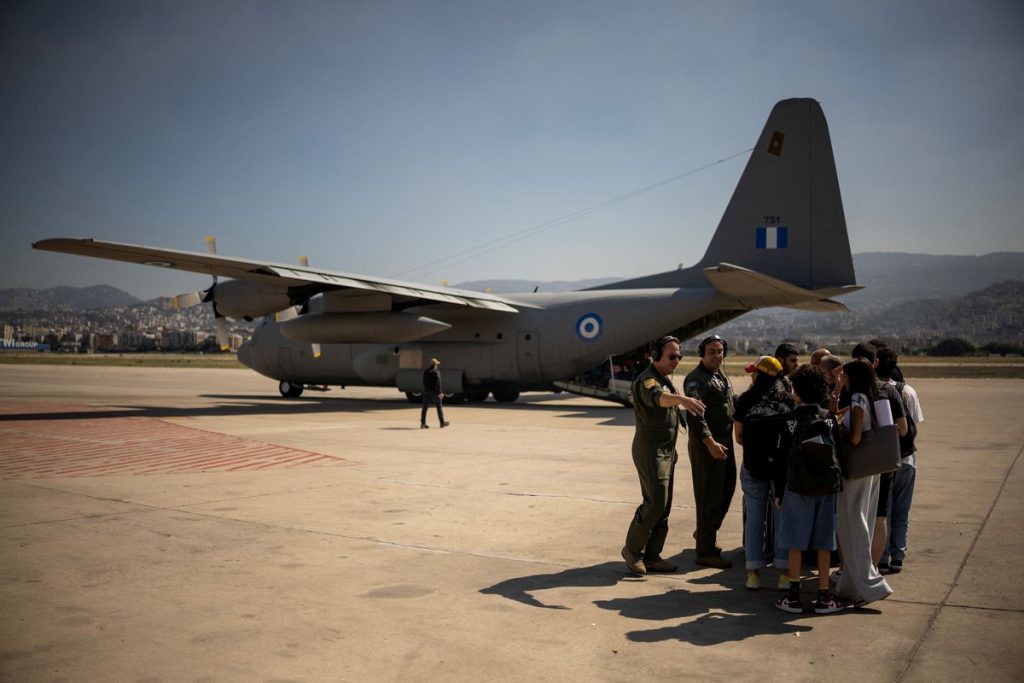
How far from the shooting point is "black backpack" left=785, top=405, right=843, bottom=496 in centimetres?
575

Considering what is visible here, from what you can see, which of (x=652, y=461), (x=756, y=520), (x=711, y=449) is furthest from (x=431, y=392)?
(x=756, y=520)

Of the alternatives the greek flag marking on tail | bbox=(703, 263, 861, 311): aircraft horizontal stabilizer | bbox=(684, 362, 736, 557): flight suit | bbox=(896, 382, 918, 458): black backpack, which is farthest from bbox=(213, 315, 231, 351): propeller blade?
bbox=(896, 382, 918, 458): black backpack

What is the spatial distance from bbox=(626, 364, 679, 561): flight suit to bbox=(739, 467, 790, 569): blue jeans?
24.1 inches

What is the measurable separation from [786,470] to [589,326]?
17.1 metres

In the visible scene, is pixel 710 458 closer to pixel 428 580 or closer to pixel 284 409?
pixel 428 580

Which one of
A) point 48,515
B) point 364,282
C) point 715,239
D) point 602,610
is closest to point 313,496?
point 48,515

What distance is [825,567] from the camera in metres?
5.76

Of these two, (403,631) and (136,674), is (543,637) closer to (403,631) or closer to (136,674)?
(403,631)

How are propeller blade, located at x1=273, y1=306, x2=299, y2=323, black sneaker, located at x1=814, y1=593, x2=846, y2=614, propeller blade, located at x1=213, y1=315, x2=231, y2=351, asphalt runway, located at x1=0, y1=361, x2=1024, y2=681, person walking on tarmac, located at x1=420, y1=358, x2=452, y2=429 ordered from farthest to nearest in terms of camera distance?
propeller blade, located at x1=273, y1=306, x2=299, y2=323
propeller blade, located at x1=213, y1=315, x2=231, y2=351
person walking on tarmac, located at x1=420, y1=358, x2=452, y2=429
black sneaker, located at x1=814, y1=593, x2=846, y2=614
asphalt runway, located at x1=0, y1=361, x2=1024, y2=681

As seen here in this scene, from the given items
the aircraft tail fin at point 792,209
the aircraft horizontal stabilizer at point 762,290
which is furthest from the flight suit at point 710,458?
the aircraft tail fin at point 792,209

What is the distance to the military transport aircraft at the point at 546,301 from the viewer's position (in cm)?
2031

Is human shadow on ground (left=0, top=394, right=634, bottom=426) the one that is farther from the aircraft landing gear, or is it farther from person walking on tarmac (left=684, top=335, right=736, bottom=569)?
person walking on tarmac (left=684, top=335, right=736, bottom=569)

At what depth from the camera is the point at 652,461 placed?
6.64m

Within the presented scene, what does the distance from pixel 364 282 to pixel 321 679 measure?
1887 centimetres
